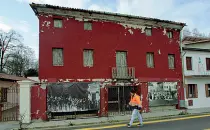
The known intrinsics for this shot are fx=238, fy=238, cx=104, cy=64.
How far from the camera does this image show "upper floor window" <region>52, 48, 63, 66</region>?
17.9m

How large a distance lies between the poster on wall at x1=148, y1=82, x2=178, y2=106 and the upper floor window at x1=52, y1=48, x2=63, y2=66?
7802 millimetres

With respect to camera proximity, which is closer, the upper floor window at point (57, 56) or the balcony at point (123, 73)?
the upper floor window at point (57, 56)

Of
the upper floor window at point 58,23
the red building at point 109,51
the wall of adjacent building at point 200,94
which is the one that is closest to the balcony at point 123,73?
the red building at point 109,51

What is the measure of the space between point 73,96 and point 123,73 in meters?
4.79

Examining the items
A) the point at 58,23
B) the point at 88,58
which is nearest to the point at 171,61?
the point at 88,58

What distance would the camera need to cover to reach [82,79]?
18500mm

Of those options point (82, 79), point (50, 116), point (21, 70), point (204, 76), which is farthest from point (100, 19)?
point (21, 70)

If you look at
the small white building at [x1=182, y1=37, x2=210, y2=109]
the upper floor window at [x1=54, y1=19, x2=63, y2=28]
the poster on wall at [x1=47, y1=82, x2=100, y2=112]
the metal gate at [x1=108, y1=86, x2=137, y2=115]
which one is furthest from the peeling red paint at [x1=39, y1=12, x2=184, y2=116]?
the small white building at [x1=182, y1=37, x2=210, y2=109]

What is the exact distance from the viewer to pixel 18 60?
176 ft

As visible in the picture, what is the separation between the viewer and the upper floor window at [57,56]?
1795cm

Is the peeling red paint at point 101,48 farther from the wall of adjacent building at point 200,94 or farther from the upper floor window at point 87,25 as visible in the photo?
the wall of adjacent building at point 200,94

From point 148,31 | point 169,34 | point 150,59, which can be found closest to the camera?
point 150,59

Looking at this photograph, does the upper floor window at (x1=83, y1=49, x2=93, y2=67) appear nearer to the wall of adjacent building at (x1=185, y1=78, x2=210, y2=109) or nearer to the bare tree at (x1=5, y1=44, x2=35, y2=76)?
the wall of adjacent building at (x1=185, y1=78, x2=210, y2=109)

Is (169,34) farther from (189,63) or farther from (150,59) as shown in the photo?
(189,63)
